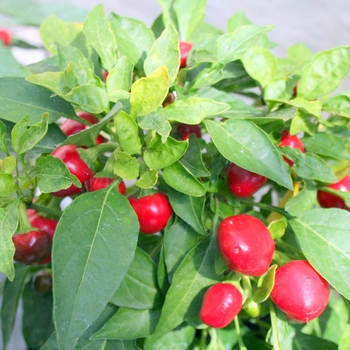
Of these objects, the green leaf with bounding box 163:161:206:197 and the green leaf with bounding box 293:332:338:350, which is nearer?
the green leaf with bounding box 163:161:206:197

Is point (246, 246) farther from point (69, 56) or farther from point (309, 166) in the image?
point (69, 56)

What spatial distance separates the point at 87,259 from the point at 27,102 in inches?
6.7

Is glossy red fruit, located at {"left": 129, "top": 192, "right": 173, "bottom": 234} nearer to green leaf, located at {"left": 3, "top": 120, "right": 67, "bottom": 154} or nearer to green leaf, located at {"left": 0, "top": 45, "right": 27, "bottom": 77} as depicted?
green leaf, located at {"left": 3, "top": 120, "right": 67, "bottom": 154}

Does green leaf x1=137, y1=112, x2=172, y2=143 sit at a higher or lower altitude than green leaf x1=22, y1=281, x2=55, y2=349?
higher

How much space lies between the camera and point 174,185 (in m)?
0.37

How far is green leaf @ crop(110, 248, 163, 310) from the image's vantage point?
1.36 ft

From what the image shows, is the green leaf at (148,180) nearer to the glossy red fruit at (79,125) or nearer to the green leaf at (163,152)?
the green leaf at (163,152)

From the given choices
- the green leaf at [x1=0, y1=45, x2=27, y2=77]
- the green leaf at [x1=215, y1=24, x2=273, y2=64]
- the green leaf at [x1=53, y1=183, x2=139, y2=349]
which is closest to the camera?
the green leaf at [x1=53, y1=183, x2=139, y2=349]

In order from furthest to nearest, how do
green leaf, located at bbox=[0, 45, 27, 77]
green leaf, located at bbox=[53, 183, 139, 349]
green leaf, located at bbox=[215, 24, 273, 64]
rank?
green leaf, located at bbox=[0, 45, 27, 77] < green leaf, located at bbox=[215, 24, 273, 64] < green leaf, located at bbox=[53, 183, 139, 349]

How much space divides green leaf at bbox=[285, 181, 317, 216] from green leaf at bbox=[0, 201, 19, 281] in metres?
0.24

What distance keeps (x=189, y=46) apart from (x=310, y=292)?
275 mm

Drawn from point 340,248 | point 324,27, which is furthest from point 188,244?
point 324,27

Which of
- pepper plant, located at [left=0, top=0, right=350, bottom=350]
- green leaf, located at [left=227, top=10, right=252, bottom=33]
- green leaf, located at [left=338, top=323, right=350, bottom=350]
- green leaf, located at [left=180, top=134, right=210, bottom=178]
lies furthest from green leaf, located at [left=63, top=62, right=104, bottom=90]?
green leaf, located at [left=338, top=323, right=350, bottom=350]

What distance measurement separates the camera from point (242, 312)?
471mm
